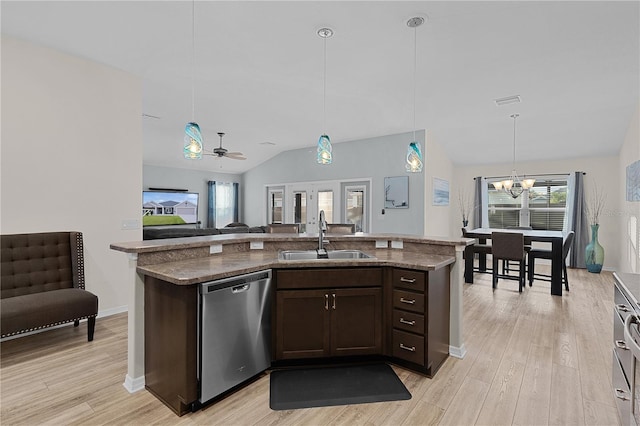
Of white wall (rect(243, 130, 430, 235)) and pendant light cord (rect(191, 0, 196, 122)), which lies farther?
white wall (rect(243, 130, 430, 235))

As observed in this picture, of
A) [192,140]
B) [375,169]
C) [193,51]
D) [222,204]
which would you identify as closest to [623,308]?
[192,140]

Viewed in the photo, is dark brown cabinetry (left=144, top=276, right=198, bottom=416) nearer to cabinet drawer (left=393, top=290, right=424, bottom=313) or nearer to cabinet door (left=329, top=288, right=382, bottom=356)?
cabinet door (left=329, top=288, right=382, bottom=356)

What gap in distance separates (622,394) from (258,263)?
2.25 metres

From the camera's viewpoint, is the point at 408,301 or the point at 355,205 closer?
the point at 408,301

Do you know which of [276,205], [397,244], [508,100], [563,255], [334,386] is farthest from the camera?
[276,205]

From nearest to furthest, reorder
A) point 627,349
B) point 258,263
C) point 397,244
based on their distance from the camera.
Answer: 1. point 627,349
2. point 258,263
3. point 397,244

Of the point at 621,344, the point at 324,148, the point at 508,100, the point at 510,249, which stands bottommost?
the point at 621,344

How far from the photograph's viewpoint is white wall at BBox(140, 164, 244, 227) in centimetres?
838

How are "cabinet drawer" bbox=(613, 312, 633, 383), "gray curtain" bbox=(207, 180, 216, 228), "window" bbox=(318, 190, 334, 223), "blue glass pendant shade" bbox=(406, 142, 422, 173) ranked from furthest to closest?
1. "gray curtain" bbox=(207, 180, 216, 228)
2. "window" bbox=(318, 190, 334, 223)
3. "blue glass pendant shade" bbox=(406, 142, 422, 173)
4. "cabinet drawer" bbox=(613, 312, 633, 383)

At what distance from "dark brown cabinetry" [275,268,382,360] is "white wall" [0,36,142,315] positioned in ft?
7.14

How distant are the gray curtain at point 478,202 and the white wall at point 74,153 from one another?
7170mm

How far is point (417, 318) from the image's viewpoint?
7.73 feet

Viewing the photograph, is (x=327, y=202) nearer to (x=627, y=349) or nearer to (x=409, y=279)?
(x=409, y=279)

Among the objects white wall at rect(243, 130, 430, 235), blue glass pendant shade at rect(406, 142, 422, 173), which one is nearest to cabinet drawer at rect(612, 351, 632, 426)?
blue glass pendant shade at rect(406, 142, 422, 173)
